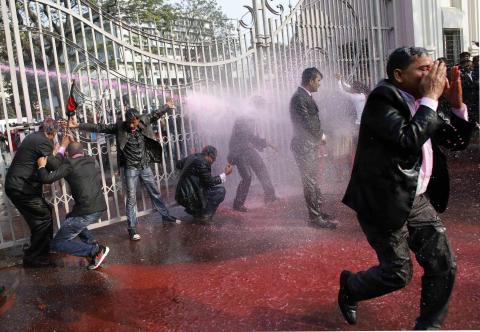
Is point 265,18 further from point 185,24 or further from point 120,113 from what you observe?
point 120,113

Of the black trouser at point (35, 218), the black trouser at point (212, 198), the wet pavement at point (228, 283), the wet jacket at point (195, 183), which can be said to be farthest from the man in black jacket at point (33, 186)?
the black trouser at point (212, 198)

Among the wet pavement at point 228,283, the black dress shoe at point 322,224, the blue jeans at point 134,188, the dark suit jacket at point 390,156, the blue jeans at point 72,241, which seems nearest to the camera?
the dark suit jacket at point 390,156

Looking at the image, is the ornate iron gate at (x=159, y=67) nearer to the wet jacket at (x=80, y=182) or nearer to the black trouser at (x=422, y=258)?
the wet jacket at (x=80, y=182)

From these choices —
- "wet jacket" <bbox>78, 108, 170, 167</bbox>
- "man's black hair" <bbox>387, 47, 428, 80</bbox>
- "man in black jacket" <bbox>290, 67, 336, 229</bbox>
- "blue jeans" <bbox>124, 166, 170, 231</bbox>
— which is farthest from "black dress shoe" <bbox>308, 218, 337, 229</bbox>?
"man's black hair" <bbox>387, 47, 428, 80</bbox>

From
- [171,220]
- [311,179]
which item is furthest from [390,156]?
[171,220]

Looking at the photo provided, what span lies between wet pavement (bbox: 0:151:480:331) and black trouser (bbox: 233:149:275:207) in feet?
2.47

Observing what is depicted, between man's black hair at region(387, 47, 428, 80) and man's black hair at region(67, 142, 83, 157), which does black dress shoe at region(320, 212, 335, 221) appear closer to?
man's black hair at region(67, 142, 83, 157)

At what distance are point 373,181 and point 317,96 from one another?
689 cm

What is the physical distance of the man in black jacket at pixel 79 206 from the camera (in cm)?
480

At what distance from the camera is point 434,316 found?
2.76 metres

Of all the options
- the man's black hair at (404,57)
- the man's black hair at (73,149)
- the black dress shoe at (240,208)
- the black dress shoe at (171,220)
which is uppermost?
the man's black hair at (404,57)

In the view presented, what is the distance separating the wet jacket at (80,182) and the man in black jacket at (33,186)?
0.64 ft

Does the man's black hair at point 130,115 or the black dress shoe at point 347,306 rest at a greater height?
the man's black hair at point 130,115

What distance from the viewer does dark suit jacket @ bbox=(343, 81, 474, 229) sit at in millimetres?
2494
